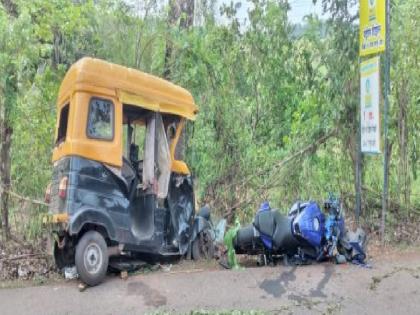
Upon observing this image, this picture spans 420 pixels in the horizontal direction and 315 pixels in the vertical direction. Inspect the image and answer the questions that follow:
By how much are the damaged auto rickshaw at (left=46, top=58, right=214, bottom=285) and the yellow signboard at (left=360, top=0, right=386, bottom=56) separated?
8.32 feet

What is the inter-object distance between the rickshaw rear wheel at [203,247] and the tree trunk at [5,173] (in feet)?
8.15

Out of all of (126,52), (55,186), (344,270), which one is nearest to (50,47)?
(126,52)

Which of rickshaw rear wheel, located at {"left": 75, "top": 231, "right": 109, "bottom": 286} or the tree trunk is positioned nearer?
rickshaw rear wheel, located at {"left": 75, "top": 231, "right": 109, "bottom": 286}

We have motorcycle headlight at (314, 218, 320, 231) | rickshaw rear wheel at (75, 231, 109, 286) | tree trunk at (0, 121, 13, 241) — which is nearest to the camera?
rickshaw rear wheel at (75, 231, 109, 286)

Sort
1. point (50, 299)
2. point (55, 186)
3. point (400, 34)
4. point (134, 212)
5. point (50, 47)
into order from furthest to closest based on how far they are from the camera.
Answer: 1. point (400, 34)
2. point (50, 47)
3. point (134, 212)
4. point (55, 186)
5. point (50, 299)

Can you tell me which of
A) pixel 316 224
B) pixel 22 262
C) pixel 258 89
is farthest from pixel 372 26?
pixel 22 262

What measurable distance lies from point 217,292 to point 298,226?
136cm

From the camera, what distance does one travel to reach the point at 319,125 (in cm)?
916

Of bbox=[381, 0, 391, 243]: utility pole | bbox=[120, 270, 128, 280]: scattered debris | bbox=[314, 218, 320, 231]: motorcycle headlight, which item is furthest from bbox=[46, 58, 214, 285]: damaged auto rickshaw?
bbox=[381, 0, 391, 243]: utility pole

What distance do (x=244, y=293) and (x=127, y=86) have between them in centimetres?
277

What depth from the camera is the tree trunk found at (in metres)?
7.72

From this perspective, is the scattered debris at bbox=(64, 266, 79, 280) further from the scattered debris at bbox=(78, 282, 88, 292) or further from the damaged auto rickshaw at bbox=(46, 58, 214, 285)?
the scattered debris at bbox=(78, 282, 88, 292)

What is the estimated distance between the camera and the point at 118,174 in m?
6.92

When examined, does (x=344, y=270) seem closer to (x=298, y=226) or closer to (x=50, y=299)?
(x=298, y=226)
